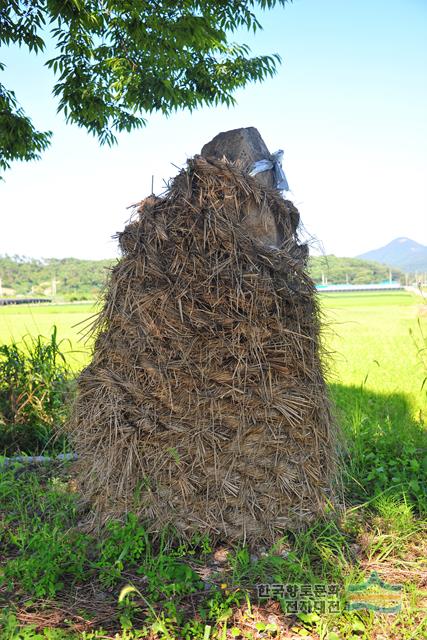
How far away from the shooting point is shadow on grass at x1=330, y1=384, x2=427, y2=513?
4129mm

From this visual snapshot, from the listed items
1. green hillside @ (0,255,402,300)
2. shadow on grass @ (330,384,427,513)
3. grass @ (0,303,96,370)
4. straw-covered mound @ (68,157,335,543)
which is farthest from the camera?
Answer: green hillside @ (0,255,402,300)

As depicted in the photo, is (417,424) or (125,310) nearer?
(125,310)

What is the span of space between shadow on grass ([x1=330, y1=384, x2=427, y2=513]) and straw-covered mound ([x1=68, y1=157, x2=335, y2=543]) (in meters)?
0.77

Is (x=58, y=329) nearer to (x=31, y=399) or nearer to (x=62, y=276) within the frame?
(x=31, y=399)

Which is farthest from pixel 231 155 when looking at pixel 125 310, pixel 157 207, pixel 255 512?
pixel 255 512

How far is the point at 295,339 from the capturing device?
11.2 feet

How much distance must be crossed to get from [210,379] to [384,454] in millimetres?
2233

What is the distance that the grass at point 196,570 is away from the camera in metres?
2.59

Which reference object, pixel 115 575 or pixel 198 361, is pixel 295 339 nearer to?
pixel 198 361

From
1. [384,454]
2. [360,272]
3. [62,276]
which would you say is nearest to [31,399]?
[384,454]

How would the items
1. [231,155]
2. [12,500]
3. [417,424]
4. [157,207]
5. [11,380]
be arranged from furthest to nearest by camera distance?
[11,380] → [417,424] → [12,500] → [231,155] → [157,207]

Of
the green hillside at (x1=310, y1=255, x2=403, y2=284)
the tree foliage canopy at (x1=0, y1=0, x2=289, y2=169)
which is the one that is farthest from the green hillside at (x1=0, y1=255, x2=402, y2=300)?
the tree foliage canopy at (x1=0, y1=0, x2=289, y2=169)

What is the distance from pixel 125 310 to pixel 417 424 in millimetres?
3408

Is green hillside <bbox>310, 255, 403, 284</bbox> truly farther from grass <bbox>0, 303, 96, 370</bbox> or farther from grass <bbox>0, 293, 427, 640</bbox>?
grass <bbox>0, 293, 427, 640</bbox>
